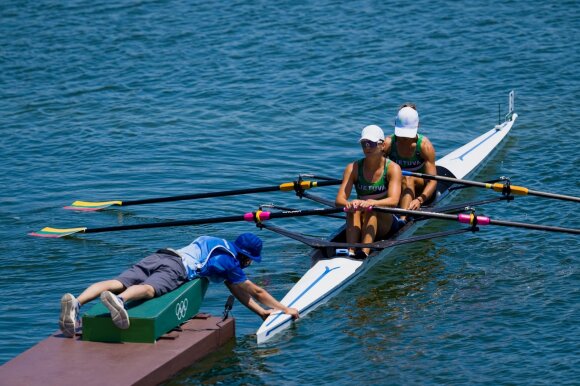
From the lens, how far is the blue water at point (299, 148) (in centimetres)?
1095

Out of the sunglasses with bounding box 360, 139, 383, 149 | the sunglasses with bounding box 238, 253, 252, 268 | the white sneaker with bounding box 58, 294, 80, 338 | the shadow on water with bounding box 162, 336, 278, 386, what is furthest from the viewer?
the sunglasses with bounding box 360, 139, 383, 149

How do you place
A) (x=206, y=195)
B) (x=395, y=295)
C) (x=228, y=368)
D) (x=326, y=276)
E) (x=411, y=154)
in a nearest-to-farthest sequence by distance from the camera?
1. (x=228, y=368)
2. (x=326, y=276)
3. (x=395, y=295)
4. (x=411, y=154)
5. (x=206, y=195)

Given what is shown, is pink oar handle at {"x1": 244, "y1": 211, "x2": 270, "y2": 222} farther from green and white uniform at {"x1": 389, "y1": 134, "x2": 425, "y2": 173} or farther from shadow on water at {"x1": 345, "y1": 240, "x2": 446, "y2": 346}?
green and white uniform at {"x1": 389, "y1": 134, "x2": 425, "y2": 173}

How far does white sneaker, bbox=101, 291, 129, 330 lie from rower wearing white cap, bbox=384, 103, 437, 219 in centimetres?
526

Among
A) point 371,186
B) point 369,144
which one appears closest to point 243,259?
point 369,144

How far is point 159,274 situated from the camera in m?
10.2

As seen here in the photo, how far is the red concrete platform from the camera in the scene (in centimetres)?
881

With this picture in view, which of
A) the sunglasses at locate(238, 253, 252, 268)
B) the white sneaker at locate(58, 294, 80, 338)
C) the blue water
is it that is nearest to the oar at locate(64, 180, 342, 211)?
the blue water

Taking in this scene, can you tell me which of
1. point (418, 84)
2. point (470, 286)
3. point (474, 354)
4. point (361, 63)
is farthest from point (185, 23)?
point (474, 354)

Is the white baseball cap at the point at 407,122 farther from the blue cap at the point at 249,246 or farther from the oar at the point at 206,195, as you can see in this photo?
the blue cap at the point at 249,246

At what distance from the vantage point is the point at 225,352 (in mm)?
10430

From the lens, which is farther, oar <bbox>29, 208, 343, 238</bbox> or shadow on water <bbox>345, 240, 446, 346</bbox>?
oar <bbox>29, 208, 343, 238</bbox>

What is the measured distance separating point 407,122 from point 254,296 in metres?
4.16

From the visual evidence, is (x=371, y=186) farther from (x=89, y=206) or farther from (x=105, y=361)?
(x=89, y=206)
